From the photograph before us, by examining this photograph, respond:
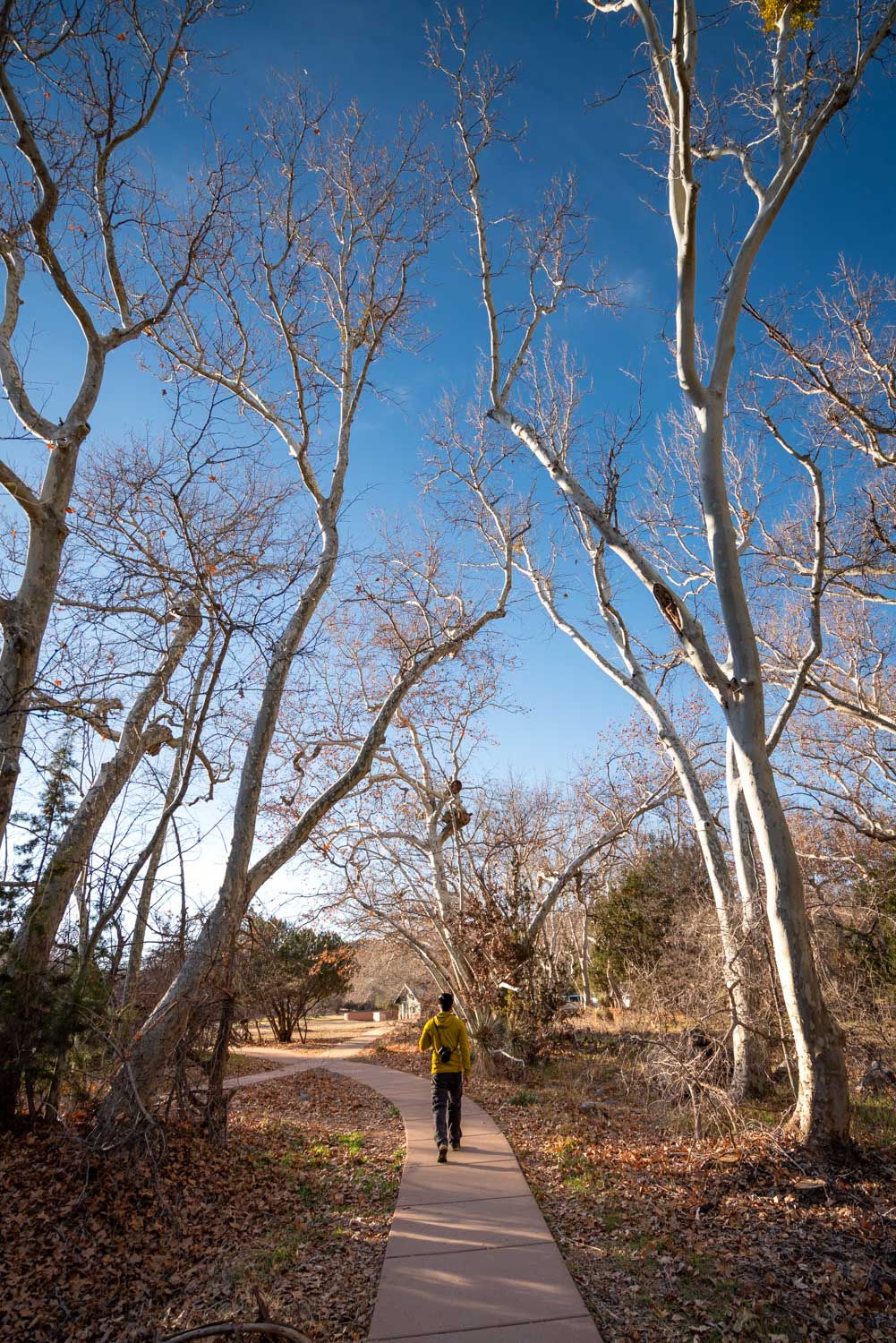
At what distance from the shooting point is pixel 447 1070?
7.37m

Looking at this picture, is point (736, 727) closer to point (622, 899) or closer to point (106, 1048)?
point (106, 1048)


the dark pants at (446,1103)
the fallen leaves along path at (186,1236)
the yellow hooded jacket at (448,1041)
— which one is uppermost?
the yellow hooded jacket at (448,1041)

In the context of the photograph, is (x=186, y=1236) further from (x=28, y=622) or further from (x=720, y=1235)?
(x=28, y=622)

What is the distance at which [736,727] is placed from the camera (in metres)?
6.83

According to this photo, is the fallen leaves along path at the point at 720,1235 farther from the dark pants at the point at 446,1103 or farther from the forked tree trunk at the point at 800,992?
the dark pants at the point at 446,1103

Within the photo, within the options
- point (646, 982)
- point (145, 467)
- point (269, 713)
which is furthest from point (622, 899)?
point (145, 467)

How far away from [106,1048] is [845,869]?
11899 millimetres

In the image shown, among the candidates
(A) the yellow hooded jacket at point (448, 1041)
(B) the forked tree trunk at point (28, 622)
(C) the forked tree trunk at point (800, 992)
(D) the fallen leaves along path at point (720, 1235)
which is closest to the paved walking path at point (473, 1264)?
(D) the fallen leaves along path at point (720, 1235)

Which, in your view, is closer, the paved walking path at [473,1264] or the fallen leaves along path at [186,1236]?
the paved walking path at [473,1264]

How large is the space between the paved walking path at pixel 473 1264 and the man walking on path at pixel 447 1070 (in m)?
0.22

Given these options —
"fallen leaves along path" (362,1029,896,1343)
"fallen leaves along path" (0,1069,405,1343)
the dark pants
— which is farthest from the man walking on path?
"fallen leaves along path" (362,1029,896,1343)

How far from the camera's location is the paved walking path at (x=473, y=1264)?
12.5 feet

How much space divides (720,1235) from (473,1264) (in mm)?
1757

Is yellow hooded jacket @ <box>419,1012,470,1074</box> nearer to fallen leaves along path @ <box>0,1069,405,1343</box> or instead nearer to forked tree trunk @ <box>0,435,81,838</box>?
fallen leaves along path @ <box>0,1069,405,1343</box>
